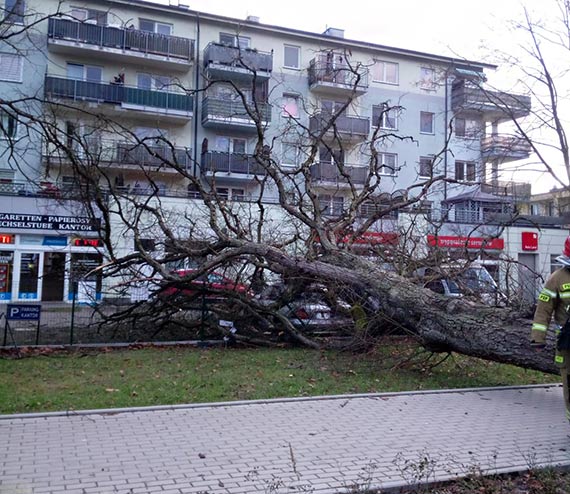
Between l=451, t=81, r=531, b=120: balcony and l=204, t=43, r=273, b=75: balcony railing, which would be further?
l=204, t=43, r=273, b=75: balcony railing

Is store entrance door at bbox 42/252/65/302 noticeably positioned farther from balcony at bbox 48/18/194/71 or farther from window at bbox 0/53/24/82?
balcony at bbox 48/18/194/71

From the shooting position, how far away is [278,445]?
5.62 meters

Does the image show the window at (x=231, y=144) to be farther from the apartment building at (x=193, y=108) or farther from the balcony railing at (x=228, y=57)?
the balcony railing at (x=228, y=57)

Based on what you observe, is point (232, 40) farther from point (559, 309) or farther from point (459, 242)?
point (559, 309)

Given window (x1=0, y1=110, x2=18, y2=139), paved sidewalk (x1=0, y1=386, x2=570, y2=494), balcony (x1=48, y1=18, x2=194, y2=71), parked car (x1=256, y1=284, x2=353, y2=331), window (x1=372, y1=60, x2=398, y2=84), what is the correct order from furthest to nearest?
window (x1=372, y1=60, x2=398, y2=84) → balcony (x1=48, y1=18, x2=194, y2=71) → parked car (x1=256, y1=284, x2=353, y2=331) → window (x1=0, y1=110, x2=18, y2=139) → paved sidewalk (x1=0, y1=386, x2=570, y2=494)

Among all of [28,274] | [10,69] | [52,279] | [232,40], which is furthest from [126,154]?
[232,40]

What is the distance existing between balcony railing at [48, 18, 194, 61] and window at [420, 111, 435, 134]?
1437 centimetres

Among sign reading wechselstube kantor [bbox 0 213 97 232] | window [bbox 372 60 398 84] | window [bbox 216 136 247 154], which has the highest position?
window [bbox 372 60 398 84]

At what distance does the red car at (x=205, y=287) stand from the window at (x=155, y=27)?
20.0 metres

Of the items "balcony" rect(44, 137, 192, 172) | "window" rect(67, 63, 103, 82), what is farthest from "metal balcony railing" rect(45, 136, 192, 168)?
"window" rect(67, 63, 103, 82)

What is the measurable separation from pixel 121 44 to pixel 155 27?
2627 mm

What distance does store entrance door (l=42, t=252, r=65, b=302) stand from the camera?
21648mm

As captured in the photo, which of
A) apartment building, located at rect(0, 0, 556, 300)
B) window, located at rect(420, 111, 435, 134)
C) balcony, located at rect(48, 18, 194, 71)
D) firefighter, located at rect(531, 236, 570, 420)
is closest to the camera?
firefighter, located at rect(531, 236, 570, 420)

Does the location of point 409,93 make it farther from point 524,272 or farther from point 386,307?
point 386,307
